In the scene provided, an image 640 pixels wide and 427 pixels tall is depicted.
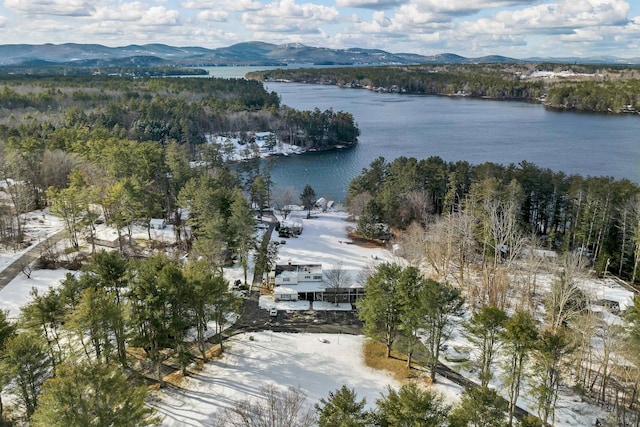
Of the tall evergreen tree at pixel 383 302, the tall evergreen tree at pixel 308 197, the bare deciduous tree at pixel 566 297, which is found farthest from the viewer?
the tall evergreen tree at pixel 308 197

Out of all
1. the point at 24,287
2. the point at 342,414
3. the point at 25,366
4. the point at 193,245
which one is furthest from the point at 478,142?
the point at 25,366

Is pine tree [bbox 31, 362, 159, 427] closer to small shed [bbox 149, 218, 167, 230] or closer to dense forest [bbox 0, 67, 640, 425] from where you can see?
dense forest [bbox 0, 67, 640, 425]

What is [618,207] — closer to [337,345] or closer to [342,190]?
[337,345]

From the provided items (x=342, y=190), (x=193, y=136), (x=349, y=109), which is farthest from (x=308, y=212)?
(x=349, y=109)

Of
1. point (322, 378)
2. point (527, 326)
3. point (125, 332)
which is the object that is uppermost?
point (527, 326)

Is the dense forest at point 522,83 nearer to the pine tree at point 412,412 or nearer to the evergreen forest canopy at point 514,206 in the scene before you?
the evergreen forest canopy at point 514,206

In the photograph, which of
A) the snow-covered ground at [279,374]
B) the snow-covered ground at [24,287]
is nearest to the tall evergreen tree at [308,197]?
the snow-covered ground at [279,374]

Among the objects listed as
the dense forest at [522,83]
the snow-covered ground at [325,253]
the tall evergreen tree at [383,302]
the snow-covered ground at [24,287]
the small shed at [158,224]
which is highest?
the dense forest at [522,83]
